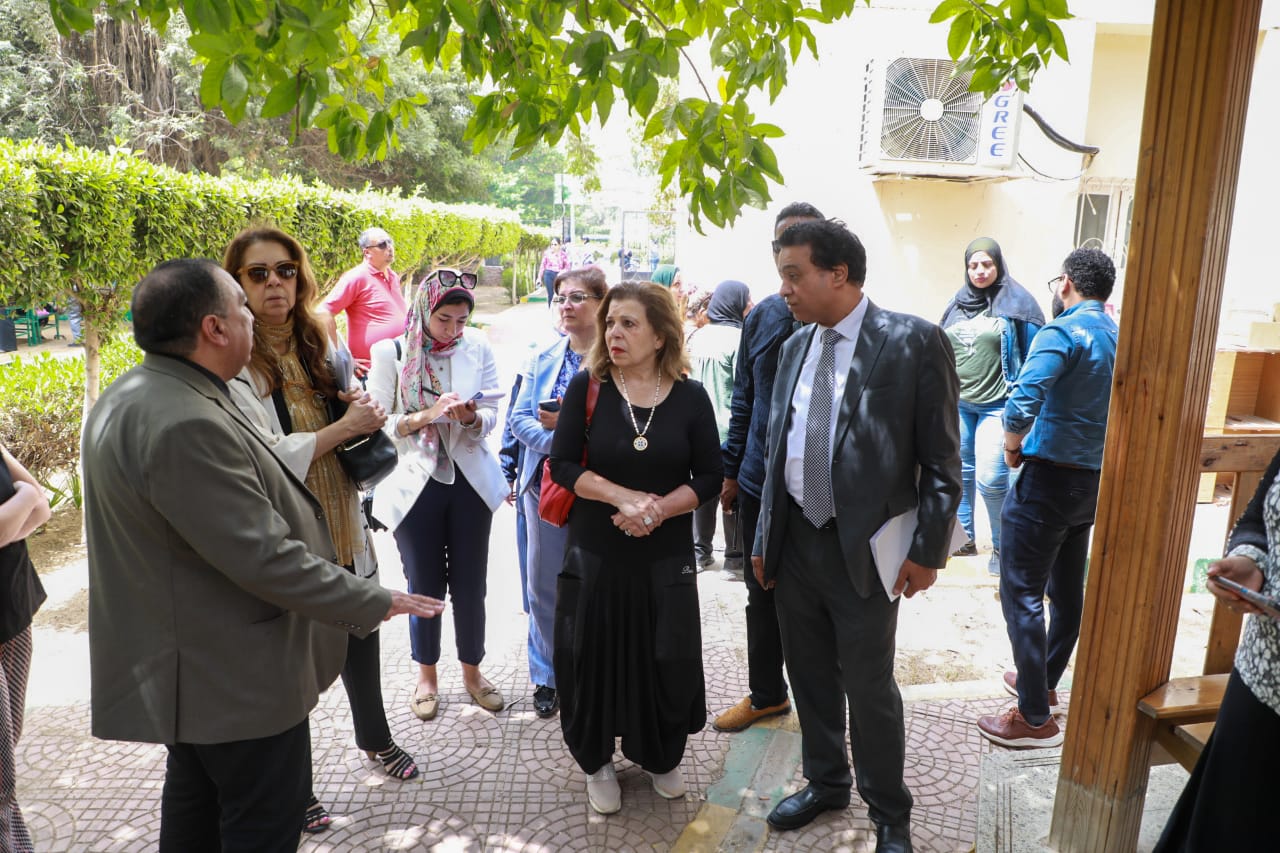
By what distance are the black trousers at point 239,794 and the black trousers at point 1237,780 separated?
2403mm

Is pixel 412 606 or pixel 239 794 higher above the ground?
pixel 412 606

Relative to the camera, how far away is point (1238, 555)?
215 cm

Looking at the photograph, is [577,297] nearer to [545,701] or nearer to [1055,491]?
[545,701]

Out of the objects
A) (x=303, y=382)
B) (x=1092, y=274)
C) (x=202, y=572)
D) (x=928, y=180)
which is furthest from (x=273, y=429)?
(x=928, y=180)

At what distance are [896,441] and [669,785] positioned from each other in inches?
66.8

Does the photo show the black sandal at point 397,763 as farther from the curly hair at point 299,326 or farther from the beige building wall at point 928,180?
the beige building wall at point 928,180

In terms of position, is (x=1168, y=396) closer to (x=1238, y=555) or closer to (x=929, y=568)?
(x=1238, y=555)

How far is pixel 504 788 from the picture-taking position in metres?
3.57

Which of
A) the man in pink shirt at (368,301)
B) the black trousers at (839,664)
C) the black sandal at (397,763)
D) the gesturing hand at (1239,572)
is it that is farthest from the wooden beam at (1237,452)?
the man in pink shirt at (368,301)

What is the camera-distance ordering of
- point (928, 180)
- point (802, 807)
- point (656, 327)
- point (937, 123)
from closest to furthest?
point (802, 807)
point (656, 327)
point (937, 123)
point (928, 180)

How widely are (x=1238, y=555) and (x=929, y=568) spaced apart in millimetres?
928

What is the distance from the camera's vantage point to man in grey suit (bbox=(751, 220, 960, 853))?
2.92 metres

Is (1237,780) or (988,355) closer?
(1237,780)

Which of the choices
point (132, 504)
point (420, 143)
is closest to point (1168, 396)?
point (132, 504)
